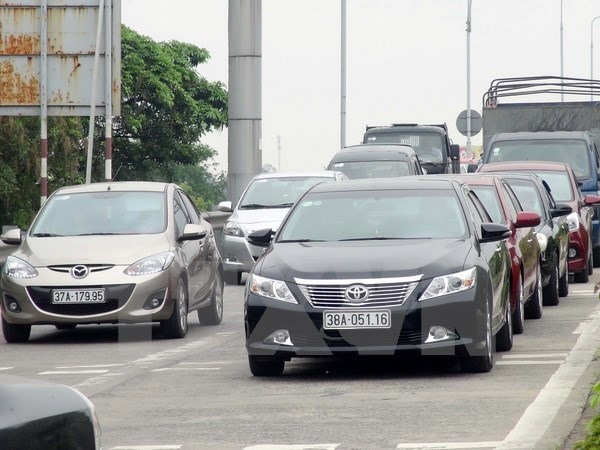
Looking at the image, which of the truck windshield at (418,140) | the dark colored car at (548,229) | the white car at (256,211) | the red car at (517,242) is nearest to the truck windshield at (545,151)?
the white car at (256,211)

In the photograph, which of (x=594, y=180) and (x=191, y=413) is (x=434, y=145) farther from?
(x=191, y=413)

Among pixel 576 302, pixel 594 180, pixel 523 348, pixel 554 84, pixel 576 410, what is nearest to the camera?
pixel 576 410

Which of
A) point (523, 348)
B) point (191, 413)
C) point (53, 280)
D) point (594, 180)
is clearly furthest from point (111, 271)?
point (594, 180)

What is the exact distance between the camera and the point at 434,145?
3909 cm

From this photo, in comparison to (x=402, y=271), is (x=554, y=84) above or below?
above

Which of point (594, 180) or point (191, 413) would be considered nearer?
point (191, 413)

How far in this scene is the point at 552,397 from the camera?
394 inches

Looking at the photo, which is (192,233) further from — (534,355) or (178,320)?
(534,355)

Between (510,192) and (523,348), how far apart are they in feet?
11.9

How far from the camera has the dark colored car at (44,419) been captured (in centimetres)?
425

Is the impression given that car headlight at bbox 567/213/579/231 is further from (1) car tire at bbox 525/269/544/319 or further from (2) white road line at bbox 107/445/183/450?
(2) white road line at bbox 107/445/183/450

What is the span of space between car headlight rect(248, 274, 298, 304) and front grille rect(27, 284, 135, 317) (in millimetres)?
3533

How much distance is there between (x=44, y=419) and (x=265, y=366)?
7445 mm

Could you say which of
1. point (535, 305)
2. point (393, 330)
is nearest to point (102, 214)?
point (535, 305)
